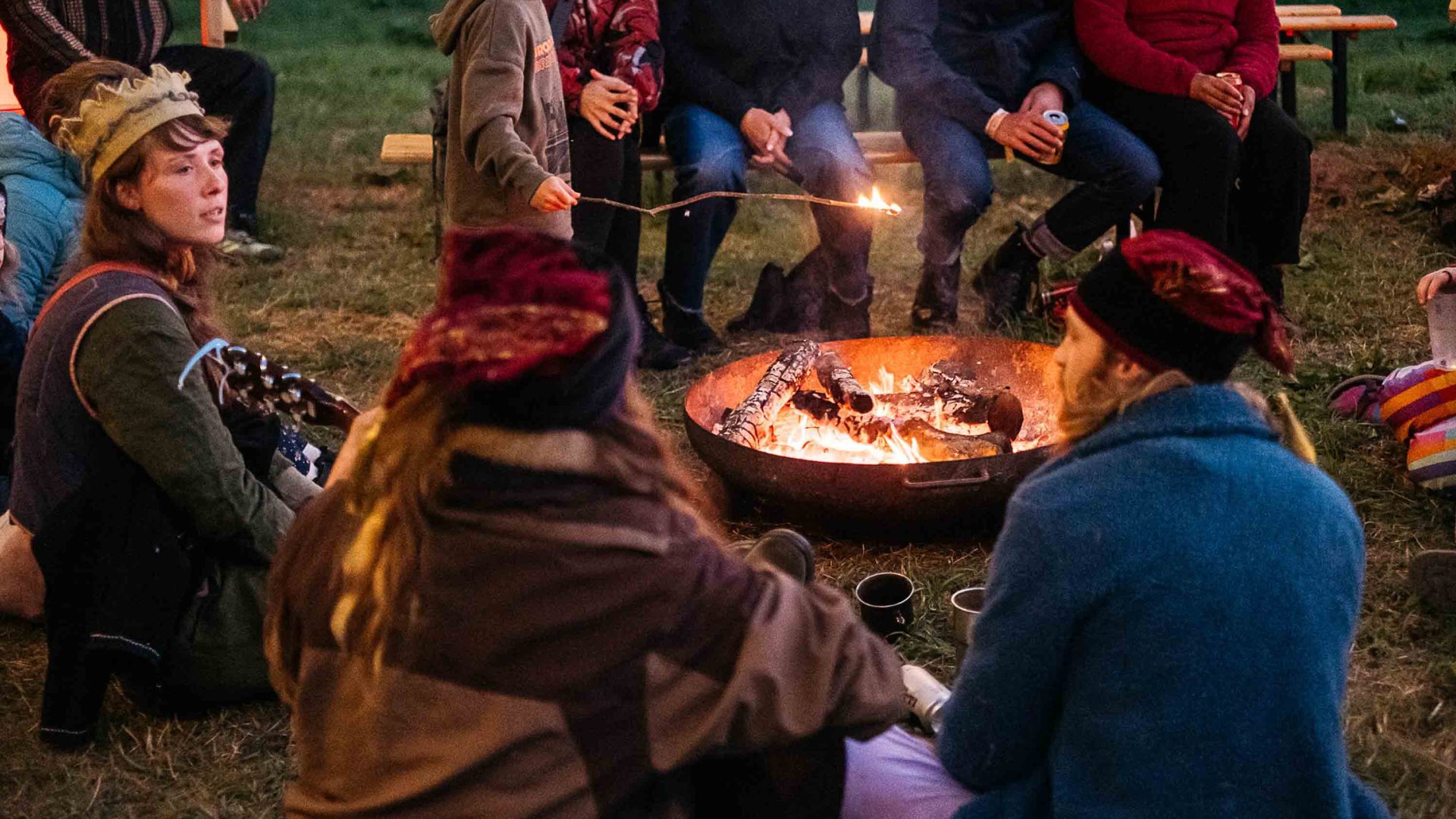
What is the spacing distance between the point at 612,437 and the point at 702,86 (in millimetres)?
4289

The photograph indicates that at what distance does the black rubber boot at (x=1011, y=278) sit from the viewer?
Result: 575 cm

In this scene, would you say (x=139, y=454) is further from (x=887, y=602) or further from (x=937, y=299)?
(x=937, y=299)

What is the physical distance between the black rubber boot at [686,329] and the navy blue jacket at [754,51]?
797mm

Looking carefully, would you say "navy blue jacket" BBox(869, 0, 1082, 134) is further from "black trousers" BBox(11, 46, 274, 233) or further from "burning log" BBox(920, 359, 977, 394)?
"black trousers" BBox(11, 46, 274, 233)

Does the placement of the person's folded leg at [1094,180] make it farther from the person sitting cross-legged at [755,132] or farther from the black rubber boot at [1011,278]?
the person sitting cross-legged at [755,132]

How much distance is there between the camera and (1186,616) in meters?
1.83

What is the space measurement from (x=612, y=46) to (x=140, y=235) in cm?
259

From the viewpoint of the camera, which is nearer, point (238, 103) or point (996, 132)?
point (996, 132)

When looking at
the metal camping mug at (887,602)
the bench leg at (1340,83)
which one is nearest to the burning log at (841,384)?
the metal camping mug at (887,602)

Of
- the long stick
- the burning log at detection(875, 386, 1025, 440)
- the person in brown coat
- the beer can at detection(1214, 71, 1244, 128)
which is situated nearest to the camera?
the person in brown coat

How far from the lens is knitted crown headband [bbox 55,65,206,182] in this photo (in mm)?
3102

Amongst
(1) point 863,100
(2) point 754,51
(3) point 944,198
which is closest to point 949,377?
(3) point 944,198

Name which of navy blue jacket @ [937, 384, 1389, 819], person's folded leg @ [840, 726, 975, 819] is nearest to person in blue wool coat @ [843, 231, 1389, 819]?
navy blue jacket @ [937, 384, 1389, 819]

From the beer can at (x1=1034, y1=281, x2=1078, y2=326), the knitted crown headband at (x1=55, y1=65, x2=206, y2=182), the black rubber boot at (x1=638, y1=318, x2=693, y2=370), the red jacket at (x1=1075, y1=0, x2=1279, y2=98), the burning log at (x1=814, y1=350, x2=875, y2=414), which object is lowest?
the black rubber boot at (x1=638, y1=318, x2=693, y2=370)
